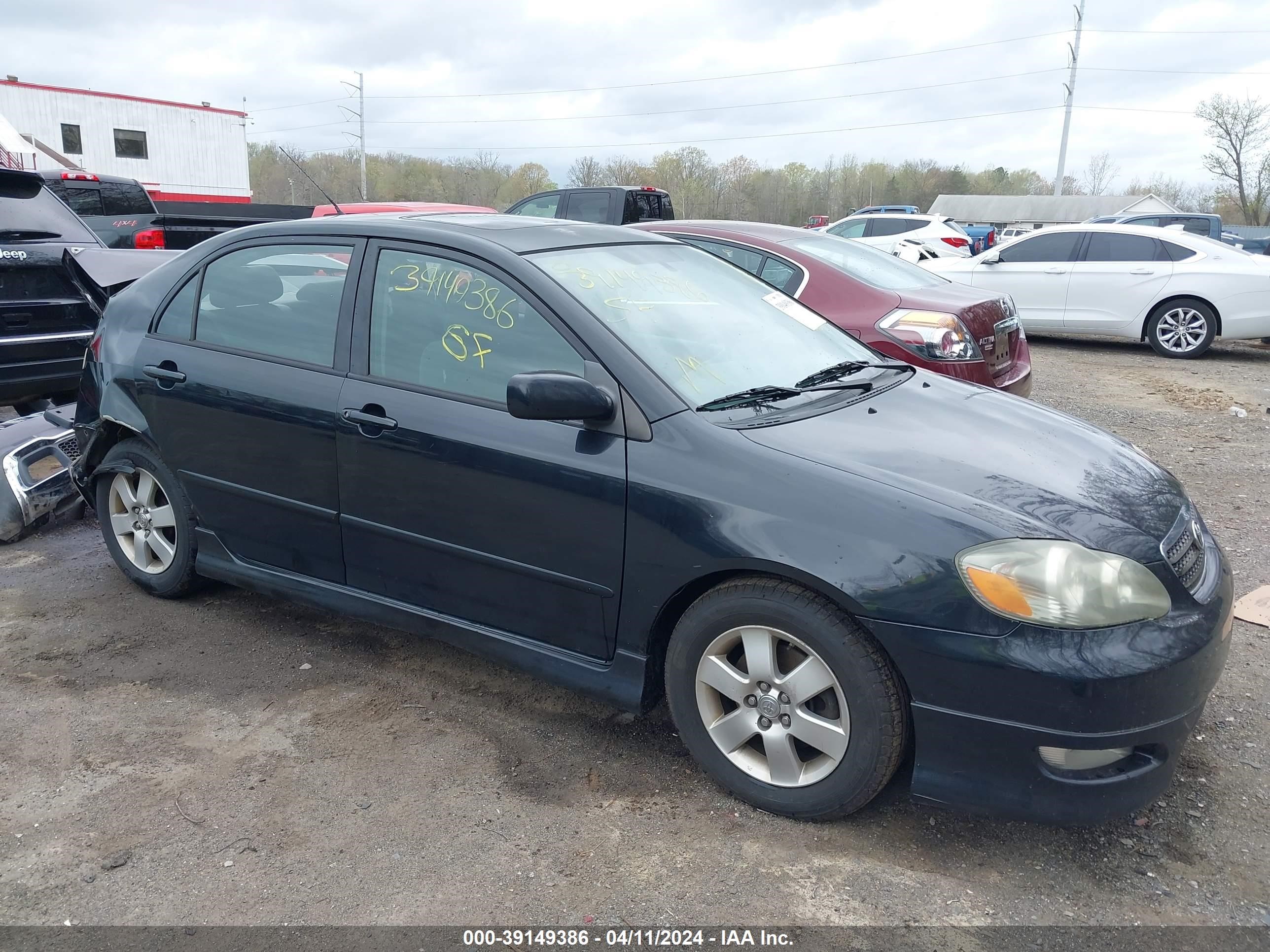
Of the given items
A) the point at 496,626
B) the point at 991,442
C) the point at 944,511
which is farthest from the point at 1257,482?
the point at 496,626

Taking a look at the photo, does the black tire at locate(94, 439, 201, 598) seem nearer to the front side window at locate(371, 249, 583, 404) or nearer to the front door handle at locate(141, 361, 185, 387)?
the front door handle at locate(141, 361, 185, 387)

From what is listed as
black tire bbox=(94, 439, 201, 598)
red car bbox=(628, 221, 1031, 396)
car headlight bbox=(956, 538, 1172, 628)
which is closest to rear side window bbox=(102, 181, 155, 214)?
red car bbox=(628, 221, 1031, 396)

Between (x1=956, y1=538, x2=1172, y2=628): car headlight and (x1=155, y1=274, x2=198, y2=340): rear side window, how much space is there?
121 inches

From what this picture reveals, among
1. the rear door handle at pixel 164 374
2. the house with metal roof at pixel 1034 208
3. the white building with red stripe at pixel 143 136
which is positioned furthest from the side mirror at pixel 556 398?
the house with metal roof at pixel 1034 208

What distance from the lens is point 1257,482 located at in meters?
6.33

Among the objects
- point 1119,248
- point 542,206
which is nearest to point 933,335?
point 1119,248

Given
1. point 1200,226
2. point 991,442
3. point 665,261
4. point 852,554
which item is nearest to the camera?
point 852,554

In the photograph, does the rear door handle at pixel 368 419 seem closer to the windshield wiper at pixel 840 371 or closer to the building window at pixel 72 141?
the windshield wiper at pixel 840 371

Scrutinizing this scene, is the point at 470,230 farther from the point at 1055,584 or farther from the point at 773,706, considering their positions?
the point at 1055,584

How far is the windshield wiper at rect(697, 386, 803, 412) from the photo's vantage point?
117 inches

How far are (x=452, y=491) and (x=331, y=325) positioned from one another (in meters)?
0.83

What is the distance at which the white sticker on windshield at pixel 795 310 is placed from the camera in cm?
386

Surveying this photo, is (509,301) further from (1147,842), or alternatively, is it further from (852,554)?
(1147,842)

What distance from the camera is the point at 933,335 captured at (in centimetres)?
586
